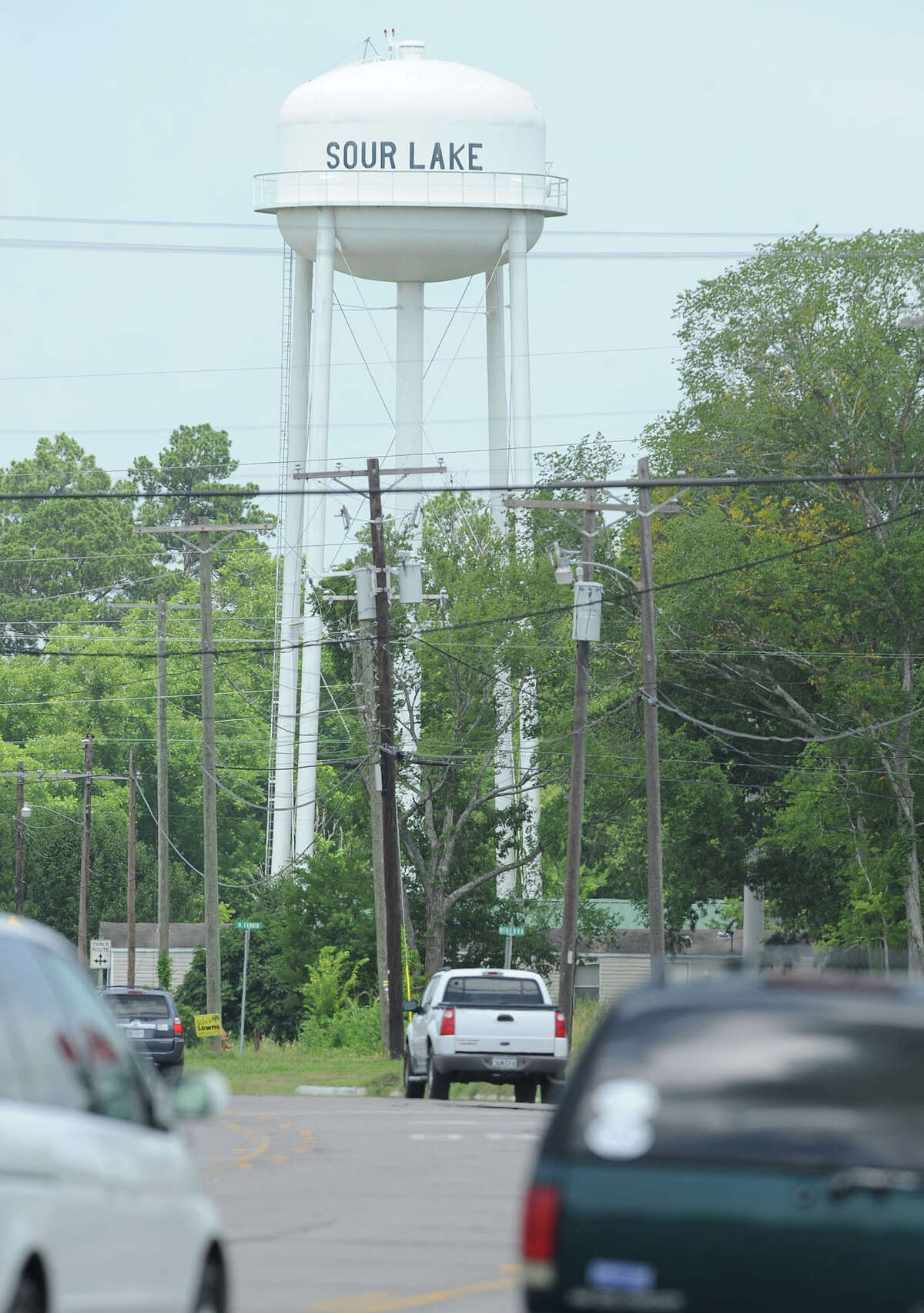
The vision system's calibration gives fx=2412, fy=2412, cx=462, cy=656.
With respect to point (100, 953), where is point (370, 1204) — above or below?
below

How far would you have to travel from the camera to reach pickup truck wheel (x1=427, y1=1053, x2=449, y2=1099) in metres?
28.5

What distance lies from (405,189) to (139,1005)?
76.1 feet

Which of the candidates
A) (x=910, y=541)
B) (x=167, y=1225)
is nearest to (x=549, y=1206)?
(x=167, y=1225)

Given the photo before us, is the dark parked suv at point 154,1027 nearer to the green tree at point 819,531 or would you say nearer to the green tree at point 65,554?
the green tree at point 819,531

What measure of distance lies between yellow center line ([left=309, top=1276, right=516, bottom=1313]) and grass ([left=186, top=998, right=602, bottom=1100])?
2134 cm

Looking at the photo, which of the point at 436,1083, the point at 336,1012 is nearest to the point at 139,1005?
the point at 436,1083

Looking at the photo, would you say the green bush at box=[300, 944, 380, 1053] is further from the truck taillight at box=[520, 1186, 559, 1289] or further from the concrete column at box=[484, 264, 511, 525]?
the truck taillight at box=[520, 1186, 559, 1289]

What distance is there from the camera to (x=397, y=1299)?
36.2 feet

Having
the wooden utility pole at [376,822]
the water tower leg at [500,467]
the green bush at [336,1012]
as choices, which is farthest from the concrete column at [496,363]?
the green bush at [336,1012]

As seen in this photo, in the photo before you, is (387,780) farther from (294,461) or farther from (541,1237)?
(541,1237)

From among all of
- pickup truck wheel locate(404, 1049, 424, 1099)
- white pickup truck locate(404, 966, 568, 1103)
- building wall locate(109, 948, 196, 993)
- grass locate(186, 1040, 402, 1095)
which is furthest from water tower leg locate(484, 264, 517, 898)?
white pickup truck locate(404, 966, 568, 1103)

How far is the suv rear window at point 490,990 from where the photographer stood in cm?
2838

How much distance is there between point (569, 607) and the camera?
5572cm

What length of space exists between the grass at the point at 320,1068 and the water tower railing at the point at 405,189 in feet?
59.1
